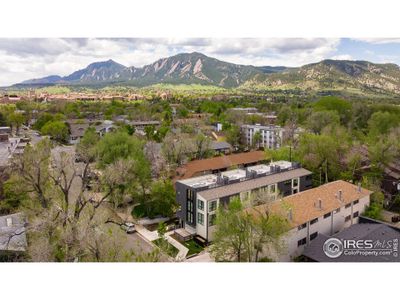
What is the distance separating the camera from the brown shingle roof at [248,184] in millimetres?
11117

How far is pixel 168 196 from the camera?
13.0m

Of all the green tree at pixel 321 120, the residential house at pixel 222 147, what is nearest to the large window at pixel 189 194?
the residential house at pixel 222 147

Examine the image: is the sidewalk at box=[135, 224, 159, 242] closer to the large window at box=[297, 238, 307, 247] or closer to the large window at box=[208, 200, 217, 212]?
the large window at box=[208, 200, 217, 212]

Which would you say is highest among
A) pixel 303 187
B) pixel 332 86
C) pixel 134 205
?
pixel 332 86

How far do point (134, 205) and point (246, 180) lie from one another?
4.86 meters

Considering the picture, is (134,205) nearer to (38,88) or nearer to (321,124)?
(38,88)

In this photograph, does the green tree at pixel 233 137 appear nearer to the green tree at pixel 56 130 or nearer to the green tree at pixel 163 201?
the green tree at pixel 56 130

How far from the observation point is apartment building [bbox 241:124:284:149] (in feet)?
85.4

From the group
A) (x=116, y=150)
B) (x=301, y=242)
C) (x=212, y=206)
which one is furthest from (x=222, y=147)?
(x=301, y=242)

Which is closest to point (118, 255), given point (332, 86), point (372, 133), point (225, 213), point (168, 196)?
point (225, 213)

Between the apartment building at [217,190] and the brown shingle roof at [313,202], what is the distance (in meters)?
0.78

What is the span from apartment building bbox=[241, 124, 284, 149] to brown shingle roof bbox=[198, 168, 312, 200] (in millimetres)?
11581

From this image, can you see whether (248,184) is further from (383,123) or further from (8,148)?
(383,123)

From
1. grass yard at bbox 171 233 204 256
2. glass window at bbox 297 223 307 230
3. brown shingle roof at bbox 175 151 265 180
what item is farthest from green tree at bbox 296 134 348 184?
grass yard at bbox 171 233 204 256
